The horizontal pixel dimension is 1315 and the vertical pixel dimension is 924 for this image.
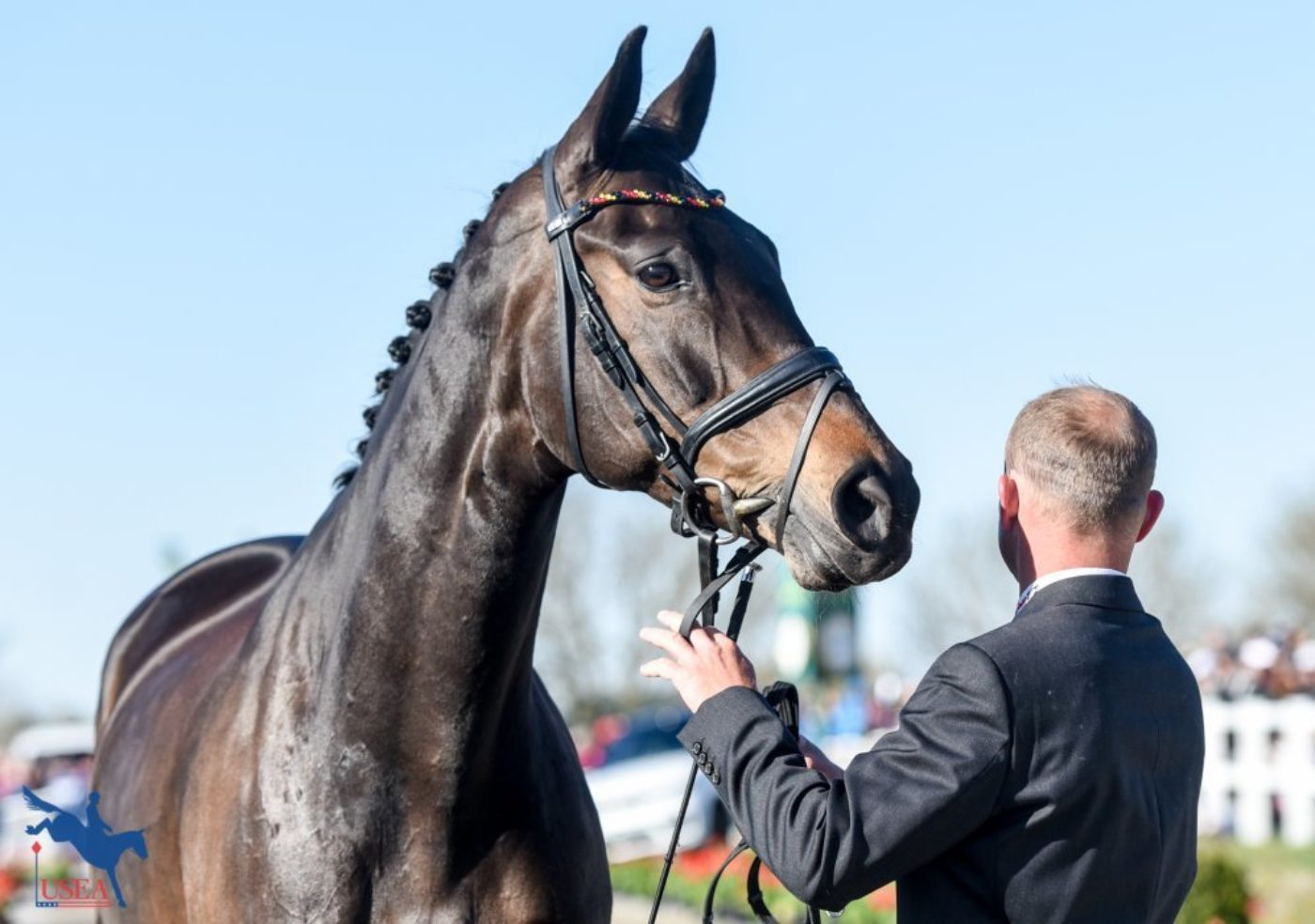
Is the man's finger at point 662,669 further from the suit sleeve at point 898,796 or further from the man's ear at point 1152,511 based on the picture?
the man's ear at point 1152,511

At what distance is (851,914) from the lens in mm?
10516

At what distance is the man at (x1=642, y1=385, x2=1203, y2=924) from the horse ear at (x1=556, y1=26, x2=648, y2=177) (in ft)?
3.87

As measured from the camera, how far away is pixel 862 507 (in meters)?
3.00

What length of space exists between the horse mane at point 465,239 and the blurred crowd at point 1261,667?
1478 cm

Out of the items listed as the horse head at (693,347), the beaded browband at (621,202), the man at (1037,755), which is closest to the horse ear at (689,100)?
the horse head at (693,347)

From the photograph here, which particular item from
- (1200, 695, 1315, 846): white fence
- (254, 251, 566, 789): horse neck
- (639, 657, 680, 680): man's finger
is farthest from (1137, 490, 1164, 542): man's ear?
(1200, 695, 1315, 846): white fence

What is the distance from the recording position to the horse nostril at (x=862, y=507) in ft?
9.70

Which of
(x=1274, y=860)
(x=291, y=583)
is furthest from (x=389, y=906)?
(x=1274, y=860)

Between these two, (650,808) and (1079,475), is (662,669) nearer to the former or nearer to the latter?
(1079,475)

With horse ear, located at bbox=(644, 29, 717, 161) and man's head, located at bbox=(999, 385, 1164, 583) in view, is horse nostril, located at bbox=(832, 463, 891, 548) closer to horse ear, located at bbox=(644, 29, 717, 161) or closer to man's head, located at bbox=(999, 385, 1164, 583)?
man's head, located at bbox=(999, 385, 1164, 583)

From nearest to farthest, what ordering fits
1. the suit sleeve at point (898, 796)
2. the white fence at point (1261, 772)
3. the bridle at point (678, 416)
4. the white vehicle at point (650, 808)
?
the suit sleeve at point (898, 796) → the bridle at point (678, 416) → the white fence at point (1261, 772) → the white vehicle at point (650, 808)

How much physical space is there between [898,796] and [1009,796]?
17cm

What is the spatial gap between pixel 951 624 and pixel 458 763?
59.2 m

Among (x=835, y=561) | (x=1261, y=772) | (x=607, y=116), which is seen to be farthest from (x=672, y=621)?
(x=1261, y=772)
